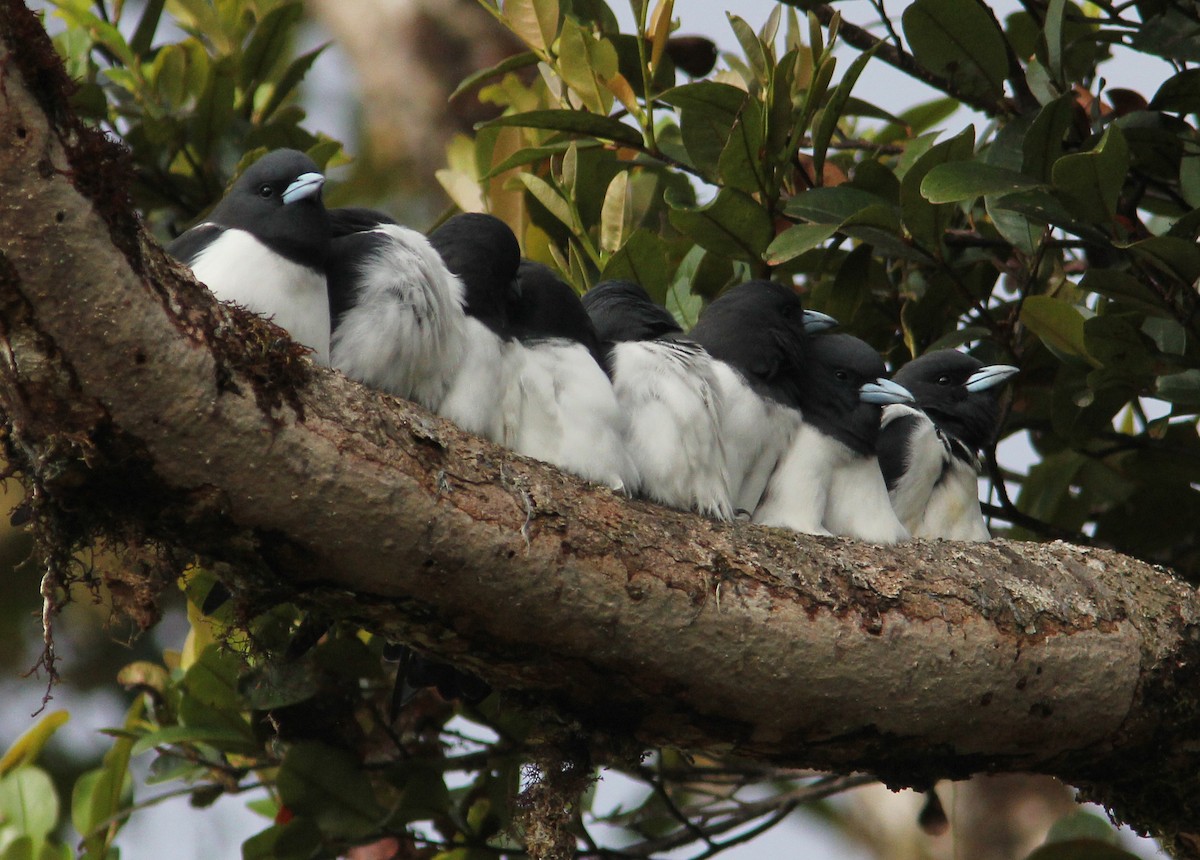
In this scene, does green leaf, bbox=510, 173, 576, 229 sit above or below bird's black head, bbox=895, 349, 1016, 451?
above

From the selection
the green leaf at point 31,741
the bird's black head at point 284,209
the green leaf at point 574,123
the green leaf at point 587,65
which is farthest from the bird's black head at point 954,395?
the green leaf at point 31,741

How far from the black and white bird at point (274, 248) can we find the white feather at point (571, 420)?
578mm

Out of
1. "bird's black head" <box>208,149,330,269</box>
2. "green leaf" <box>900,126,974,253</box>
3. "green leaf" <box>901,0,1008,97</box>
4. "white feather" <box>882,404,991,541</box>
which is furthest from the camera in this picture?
"white feather" <box>882,404,991,541</box>

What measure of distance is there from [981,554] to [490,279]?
58.1 inches

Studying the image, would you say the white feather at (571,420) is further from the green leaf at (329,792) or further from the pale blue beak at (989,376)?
the pale blue beak at (989,376)

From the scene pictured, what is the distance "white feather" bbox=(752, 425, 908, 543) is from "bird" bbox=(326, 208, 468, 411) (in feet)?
3.98

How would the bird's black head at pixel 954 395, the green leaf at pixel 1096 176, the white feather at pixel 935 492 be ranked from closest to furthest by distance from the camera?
the green leaf at pixel 1096 176 → the white feather at pixel 935 492 → the bird's black head at pixel 954 395

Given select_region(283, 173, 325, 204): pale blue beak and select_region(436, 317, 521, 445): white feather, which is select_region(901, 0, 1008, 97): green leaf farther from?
select_region(283, 173, 325, 204): pale blue beak

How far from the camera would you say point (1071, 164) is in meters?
3.39

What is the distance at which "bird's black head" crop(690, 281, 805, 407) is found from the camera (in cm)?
415

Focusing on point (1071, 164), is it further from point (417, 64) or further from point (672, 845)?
point (417, 64)

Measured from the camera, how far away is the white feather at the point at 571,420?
11.4 ft

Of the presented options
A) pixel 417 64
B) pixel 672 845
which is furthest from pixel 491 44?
pixel 672 845

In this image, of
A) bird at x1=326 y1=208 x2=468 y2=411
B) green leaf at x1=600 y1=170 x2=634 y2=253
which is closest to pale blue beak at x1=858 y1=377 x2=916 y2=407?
green leaf at x1=600 y1=170 x2=634 y2=253
